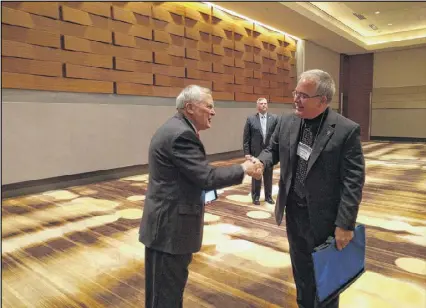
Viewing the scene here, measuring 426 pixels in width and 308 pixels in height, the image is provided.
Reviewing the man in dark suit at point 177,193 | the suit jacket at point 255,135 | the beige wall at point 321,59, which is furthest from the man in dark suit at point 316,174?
the beige wall at point 321,59

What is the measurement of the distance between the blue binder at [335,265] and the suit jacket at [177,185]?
0.52 meters

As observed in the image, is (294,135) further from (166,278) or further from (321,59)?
(321,59)

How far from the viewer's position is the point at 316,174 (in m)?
1.62

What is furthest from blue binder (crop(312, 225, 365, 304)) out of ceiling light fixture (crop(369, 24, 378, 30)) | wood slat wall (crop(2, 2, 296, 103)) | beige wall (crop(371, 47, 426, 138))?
beige wall (crop(371, 47, 426, 138))

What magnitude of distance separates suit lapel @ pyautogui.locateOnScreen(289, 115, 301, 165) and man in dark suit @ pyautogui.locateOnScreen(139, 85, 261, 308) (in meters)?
0.35

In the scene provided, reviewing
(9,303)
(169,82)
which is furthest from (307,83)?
(169,82)

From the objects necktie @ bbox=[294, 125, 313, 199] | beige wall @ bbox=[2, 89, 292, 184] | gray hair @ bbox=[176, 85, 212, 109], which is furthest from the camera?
beige wall @ bbox=[2, 89, 292, 184]

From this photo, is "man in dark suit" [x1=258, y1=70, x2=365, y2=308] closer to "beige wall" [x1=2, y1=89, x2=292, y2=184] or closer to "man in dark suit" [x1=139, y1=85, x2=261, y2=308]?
"man in dark suit" [x1=139, y1=85, x2=261, y2=308]

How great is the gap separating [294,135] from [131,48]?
17.3ft

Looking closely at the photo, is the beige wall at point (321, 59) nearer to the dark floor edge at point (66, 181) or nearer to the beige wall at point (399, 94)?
the beige wall at point (399, 94)

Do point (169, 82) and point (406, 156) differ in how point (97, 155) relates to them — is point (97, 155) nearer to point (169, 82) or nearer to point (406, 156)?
point (169, 82)

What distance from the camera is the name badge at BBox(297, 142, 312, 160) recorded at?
1672 millimetres

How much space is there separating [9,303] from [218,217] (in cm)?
229

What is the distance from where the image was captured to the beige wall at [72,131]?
493 centimetres
